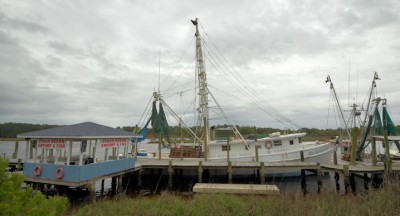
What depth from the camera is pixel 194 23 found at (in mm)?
28453

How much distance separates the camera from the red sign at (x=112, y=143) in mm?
17462

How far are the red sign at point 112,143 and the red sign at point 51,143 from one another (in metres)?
2.43

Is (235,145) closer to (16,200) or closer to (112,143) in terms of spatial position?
(112,143)

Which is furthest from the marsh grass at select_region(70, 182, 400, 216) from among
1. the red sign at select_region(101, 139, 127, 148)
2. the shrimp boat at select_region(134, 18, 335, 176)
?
the shrimp boat at select_region(134, 18, 335, 176)

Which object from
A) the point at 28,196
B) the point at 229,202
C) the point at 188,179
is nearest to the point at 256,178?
the point at 188,179

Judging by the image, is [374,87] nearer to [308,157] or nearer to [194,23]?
[308,157]

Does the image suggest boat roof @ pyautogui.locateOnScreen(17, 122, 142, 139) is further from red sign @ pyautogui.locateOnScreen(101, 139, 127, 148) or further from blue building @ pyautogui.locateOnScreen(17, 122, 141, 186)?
red sign @ pyautogui.locateOnScreen(101, 139, 127, 148)

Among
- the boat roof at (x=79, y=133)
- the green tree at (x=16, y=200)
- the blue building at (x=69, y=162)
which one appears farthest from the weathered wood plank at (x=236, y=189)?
the green tree at (x=16, y=200)

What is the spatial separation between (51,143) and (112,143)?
3.75 meters

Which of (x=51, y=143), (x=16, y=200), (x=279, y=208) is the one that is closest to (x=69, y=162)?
(x=51, y=143)

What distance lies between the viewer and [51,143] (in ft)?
53.3

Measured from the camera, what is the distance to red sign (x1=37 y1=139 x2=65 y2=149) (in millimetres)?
15946

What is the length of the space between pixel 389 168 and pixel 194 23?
21.8 meters

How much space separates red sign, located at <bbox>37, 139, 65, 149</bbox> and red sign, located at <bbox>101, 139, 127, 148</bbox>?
2.43 meters
